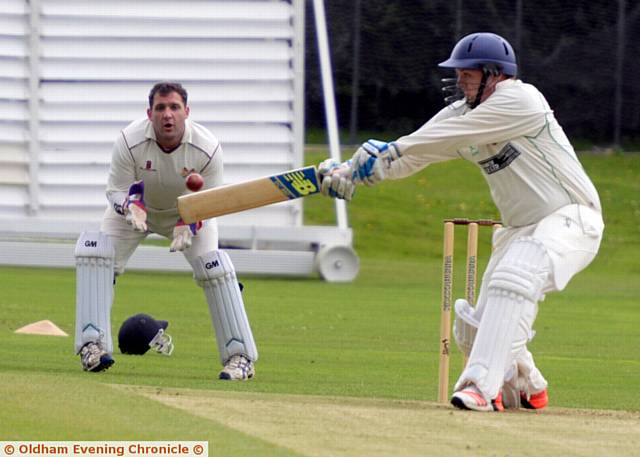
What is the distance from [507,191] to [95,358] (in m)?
2.97

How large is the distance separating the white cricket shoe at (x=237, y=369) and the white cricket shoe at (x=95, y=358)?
74 cm

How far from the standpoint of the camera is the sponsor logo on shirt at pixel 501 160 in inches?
310

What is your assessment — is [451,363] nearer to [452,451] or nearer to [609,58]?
[452,451]

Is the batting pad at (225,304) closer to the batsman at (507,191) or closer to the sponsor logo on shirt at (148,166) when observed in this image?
the sponsor logo on shirt at (148,166)

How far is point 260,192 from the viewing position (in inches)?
314

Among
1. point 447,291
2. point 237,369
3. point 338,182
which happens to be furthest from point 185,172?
point 447,291

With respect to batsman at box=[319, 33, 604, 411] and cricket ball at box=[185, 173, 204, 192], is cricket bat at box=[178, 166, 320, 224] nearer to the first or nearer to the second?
batsman at box=[319, 33, 604, 411]

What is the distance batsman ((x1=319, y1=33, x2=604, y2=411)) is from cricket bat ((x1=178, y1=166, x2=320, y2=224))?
10 cm

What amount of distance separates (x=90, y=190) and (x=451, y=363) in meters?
10.4

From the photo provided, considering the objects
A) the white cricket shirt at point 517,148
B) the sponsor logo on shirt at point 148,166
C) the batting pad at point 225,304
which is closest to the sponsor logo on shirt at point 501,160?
the white cricket shirt at point 517,148

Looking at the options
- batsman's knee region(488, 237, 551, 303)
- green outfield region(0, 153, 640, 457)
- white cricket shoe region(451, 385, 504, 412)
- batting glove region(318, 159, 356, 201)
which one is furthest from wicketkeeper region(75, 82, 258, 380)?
batsman's knee region(488, 237, 551, 303)

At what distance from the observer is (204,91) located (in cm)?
2091

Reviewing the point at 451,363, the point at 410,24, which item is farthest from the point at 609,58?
the point at 451,363

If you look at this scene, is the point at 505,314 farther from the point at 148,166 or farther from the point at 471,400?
the point at 148,166
